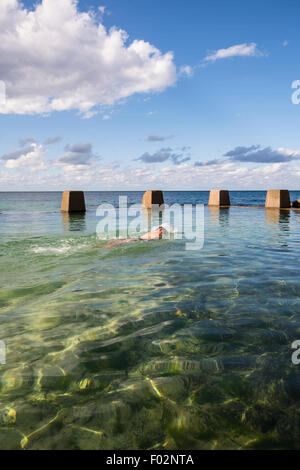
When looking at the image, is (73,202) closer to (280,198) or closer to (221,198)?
(221,198)

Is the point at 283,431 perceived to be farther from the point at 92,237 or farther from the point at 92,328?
the point at 92,237

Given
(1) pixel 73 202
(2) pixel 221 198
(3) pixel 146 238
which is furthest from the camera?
(2) pixel 221 198

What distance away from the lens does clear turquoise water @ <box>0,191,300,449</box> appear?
1.83 m

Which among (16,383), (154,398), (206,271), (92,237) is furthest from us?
(92,237)

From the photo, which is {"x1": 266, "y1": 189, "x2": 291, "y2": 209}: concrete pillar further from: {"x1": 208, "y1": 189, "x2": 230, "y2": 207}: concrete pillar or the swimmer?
the swimmer

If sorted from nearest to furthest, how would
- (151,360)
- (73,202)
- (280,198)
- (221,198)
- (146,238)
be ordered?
(151,360) < (146,238) < (73,202) < (280,198) < (221,198)

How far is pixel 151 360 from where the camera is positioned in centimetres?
259

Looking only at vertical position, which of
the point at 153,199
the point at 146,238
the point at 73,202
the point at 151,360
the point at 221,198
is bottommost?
the point at 151,360

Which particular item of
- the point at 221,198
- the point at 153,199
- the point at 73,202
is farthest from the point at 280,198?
the point at 73,202

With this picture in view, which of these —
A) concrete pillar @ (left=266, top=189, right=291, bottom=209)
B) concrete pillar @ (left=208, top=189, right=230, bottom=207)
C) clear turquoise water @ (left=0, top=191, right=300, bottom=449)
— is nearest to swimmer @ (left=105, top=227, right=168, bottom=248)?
clear turquoise water @ (left=0, top=191, right=300, bottom=449)

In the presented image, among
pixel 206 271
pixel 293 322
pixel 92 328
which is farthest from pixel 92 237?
pixel 293 322

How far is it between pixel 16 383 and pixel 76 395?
0.58m

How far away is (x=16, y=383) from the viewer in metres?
2.33

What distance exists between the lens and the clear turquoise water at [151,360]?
6.01ft
